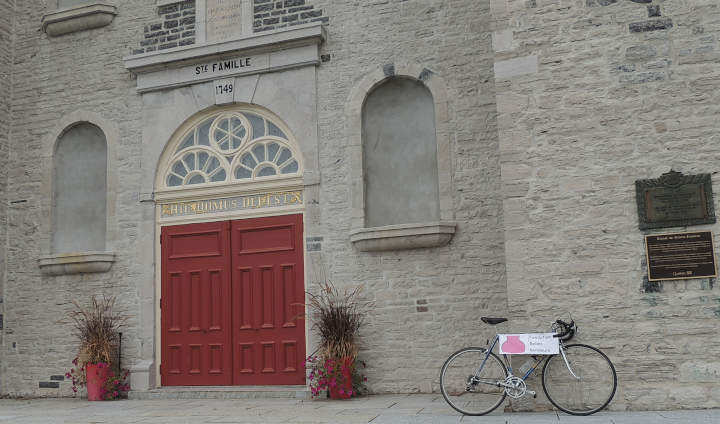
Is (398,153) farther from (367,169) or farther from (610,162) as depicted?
(610,162)

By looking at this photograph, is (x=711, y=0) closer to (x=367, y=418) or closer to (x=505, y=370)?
(x=505, y=370)

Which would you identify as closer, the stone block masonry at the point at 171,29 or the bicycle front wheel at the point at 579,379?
the bicycle front wheel at the point at 579,379

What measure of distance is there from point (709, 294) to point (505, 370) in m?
1.90

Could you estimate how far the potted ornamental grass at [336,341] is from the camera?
8.84 metres

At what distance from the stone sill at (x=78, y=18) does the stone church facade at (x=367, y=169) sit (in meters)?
0.03

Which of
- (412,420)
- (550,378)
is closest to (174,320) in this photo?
(412,420)

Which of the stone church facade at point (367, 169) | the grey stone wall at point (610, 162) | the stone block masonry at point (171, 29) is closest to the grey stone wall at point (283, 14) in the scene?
the stone church facade at point (367, 169)

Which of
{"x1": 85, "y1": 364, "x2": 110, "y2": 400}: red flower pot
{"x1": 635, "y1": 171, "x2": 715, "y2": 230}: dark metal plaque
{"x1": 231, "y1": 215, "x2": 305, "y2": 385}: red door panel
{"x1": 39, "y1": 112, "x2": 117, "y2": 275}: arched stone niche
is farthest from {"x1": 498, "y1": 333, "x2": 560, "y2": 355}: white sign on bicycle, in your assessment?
{"x1": 39, "y1": 112, "x2": 117, "y2": 275}: arched stone niche

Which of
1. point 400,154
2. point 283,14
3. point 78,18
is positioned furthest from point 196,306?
point 78,18

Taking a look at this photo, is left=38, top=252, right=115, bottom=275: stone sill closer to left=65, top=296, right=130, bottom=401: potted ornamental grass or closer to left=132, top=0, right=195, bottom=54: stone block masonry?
left=65, top=296, right=130, bottom=401: potted ornamental grass

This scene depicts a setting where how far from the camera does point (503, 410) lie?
752 centimetres

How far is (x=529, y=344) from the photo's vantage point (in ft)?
23.6

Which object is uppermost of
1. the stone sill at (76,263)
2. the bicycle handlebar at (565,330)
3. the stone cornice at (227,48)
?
the stone cornice at (227,48)

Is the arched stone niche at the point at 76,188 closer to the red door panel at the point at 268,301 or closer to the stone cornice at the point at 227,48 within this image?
the stone cornice at the point at 227,48
